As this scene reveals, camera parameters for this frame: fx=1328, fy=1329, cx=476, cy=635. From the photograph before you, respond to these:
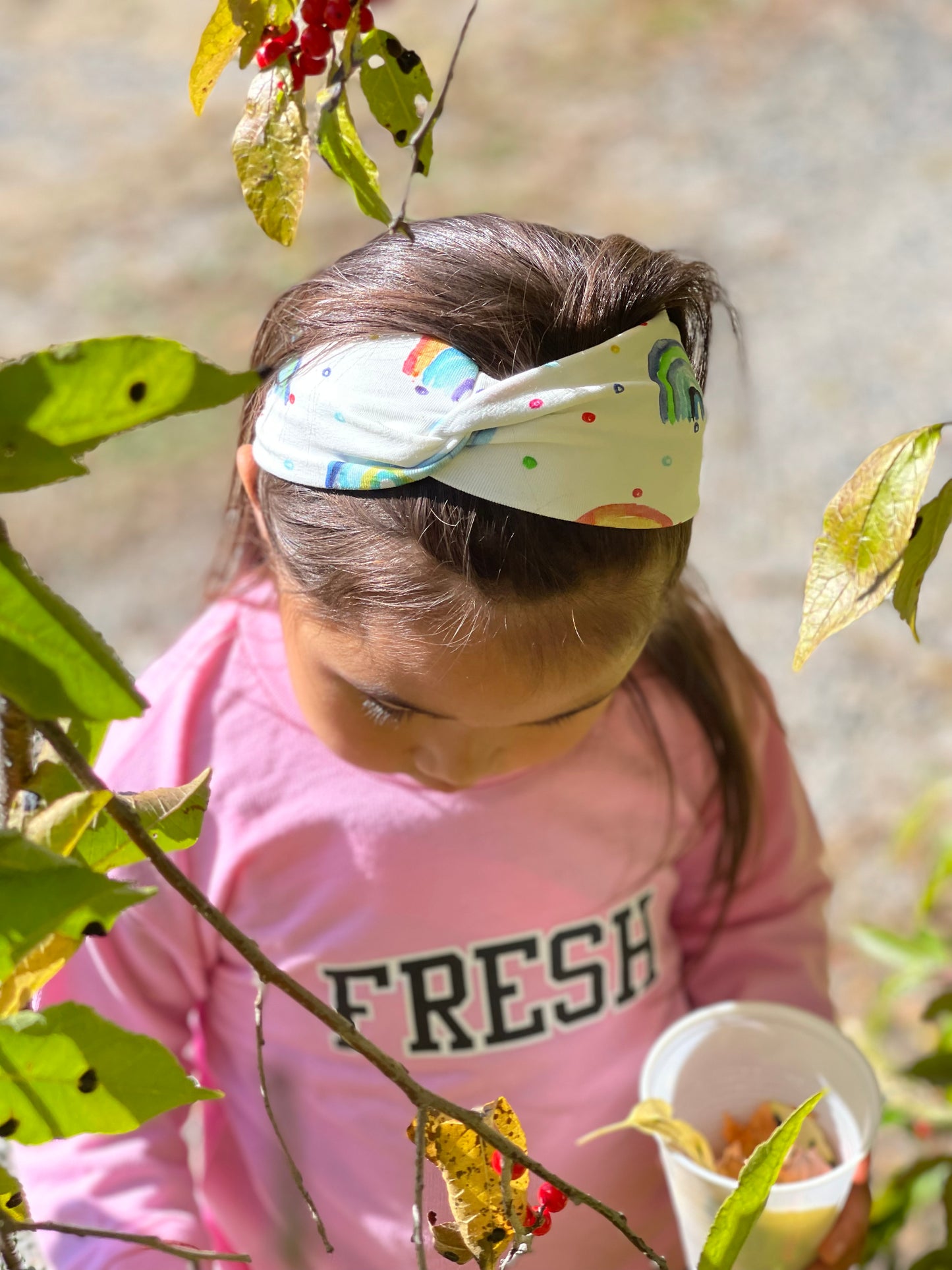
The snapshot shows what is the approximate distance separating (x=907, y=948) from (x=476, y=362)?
0.95 meters

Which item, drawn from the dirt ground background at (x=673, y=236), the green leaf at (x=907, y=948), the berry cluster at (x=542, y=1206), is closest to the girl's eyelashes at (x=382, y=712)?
the berry cluster at (x=542, y=1206)

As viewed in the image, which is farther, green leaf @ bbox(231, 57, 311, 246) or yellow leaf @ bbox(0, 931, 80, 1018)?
green leaf @ bbox(231, 57, 311, 246)

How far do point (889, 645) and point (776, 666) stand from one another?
18cm

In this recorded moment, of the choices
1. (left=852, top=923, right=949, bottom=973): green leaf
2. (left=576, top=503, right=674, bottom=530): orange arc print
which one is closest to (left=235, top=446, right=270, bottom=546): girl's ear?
(left=576, top=503, right=674, bottom=530): orange arc print

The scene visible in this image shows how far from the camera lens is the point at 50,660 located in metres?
0.34

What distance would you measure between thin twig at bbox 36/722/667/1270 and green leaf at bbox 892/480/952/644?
8.7 inches

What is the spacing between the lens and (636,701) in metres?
0.99

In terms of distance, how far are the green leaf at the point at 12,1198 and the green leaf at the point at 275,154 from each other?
34 centimetres

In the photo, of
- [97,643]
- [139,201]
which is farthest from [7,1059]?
[139,201]

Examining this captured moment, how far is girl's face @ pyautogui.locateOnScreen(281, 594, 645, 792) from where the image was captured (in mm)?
707

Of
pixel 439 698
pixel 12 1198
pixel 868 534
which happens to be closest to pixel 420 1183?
pixel 12 1198

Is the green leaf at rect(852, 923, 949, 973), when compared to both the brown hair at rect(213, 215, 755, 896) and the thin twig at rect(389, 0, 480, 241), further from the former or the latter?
the thin twig at rect(389, 0, 480, 241)

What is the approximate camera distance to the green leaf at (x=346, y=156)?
483 mm

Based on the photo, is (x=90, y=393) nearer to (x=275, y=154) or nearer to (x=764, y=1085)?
(x=275, y=154)
